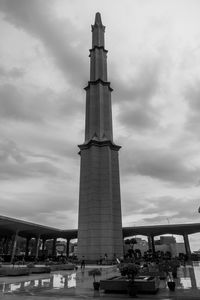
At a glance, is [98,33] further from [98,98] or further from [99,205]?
[99,205]

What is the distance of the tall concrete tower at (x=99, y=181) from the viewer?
162 ft

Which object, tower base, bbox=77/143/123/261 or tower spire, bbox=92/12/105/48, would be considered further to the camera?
tower spire, bbox=92/12/105/48

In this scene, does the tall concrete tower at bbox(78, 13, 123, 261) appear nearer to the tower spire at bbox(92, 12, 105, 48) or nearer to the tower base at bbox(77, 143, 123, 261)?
the tower base at bbox(77, 143, 123, 261)

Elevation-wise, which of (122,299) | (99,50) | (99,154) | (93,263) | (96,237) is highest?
(99,50)

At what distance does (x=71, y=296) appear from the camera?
1378 centimetres

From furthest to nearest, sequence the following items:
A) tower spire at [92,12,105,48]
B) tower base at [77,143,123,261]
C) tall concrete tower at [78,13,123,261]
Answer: tower spire at [92,12,105,48], tall concrete tower at [78,13,123,261], tower base at [77,143,123,261]

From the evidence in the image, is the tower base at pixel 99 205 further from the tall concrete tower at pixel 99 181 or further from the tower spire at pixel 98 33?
the tower spire at pixel 98 33

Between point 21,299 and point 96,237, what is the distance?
37.5 metres

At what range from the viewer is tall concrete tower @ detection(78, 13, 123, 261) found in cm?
4934

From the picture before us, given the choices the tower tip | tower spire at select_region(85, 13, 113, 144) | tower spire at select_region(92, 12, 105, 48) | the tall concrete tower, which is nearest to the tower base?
the tall concrete tower

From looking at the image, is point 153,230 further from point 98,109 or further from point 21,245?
point 21,245

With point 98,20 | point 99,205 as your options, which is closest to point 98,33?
point 98,20

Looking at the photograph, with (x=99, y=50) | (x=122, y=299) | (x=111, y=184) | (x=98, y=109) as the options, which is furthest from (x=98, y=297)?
(x=99, y=50)

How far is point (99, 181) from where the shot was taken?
53594 mm
